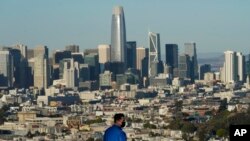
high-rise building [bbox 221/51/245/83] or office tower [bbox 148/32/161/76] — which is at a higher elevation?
office tower [bbox 148/32/161/76]

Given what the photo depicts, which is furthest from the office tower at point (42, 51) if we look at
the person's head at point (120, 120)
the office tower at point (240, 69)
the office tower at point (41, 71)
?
the person's head at point (120, 120)

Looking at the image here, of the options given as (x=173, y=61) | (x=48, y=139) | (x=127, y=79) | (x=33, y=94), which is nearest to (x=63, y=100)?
(x=33, y=94)

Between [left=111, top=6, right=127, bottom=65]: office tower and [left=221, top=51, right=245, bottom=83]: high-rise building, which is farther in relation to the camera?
[left=111, top=6, right=127, bottom=65]: office tower

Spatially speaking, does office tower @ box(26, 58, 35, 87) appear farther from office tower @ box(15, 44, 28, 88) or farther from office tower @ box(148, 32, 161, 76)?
office tower @ box(148, 32, 161, 76)

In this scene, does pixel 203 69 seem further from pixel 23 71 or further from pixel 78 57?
pixel 23 71

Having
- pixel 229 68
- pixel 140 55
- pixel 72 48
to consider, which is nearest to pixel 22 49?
pixel 72 48

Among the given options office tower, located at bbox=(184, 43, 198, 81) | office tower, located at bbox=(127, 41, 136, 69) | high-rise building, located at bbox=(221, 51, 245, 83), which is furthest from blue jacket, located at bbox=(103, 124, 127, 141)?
office tower, located at bbox=(127, 41, 136, 69)

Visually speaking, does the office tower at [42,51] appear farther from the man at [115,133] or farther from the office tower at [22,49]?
the man at [115,133]
